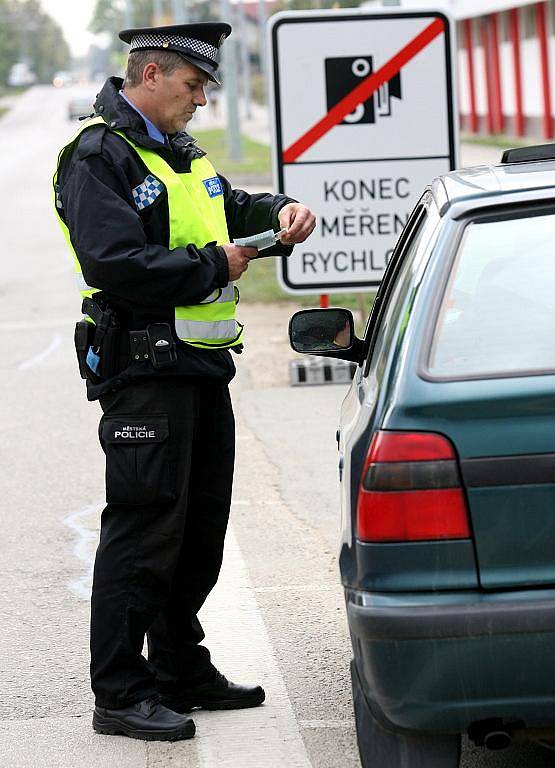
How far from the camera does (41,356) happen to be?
11484 millimetres

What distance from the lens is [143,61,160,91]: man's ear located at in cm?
403

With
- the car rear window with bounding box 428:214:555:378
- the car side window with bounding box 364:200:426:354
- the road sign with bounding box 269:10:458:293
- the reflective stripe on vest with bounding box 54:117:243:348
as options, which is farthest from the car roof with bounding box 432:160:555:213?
the road sign with bounding box 269:10:458:293

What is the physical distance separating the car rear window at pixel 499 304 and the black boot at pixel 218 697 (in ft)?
5.54

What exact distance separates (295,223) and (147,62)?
2.00 feet

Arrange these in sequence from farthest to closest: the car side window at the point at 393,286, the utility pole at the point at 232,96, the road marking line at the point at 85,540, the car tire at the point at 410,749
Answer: the utility pole at the point at 232,96
the road marking line at the point at 85,540
the car side window at the point at 393,286
the car tire at the point at 410,749

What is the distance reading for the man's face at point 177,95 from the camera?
4.04 metres

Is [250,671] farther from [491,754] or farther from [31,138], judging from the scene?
[31,138]

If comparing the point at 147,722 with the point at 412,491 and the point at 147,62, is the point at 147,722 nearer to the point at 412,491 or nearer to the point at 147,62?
the point at 412,491

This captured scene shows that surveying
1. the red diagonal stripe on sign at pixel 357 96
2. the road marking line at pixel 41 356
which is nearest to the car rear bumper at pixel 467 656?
the red diagonal stripe on sign at pixel 357 96

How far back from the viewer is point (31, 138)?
61.0m

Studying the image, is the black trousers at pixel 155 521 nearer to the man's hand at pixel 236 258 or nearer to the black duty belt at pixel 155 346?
the black duty belt at pixel 155 346

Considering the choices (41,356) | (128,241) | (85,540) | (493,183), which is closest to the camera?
(493,183)

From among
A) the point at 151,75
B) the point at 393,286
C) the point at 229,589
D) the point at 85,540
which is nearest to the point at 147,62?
the point at 151,75

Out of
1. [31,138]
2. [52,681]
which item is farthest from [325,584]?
[31,138]
